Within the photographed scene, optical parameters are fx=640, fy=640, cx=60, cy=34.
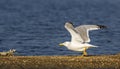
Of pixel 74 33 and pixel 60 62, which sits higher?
pixel 74 33

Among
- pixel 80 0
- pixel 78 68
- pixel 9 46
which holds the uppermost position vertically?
pixel 80 0

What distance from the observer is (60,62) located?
1565 centimetres

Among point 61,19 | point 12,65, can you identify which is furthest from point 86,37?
point 61,19

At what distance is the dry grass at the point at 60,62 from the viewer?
1512cm

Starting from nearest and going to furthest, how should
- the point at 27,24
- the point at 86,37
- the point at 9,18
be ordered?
the point at 86,37, the point at 27,24, the point at 9,18

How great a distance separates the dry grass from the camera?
15125mm

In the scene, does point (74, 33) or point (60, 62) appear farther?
point (74, 33)

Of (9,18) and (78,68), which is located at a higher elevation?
(9,18)

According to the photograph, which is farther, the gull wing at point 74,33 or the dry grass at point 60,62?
the gull wing at point 74,33

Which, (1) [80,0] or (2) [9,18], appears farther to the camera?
(1) [80,0]

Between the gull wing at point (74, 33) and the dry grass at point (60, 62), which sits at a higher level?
the gull wing at point (74, 33)

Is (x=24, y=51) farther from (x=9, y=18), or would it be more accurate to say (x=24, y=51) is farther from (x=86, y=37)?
(x=9, y=18)

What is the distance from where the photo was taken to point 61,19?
39.1 metres

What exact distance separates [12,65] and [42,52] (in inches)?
305
